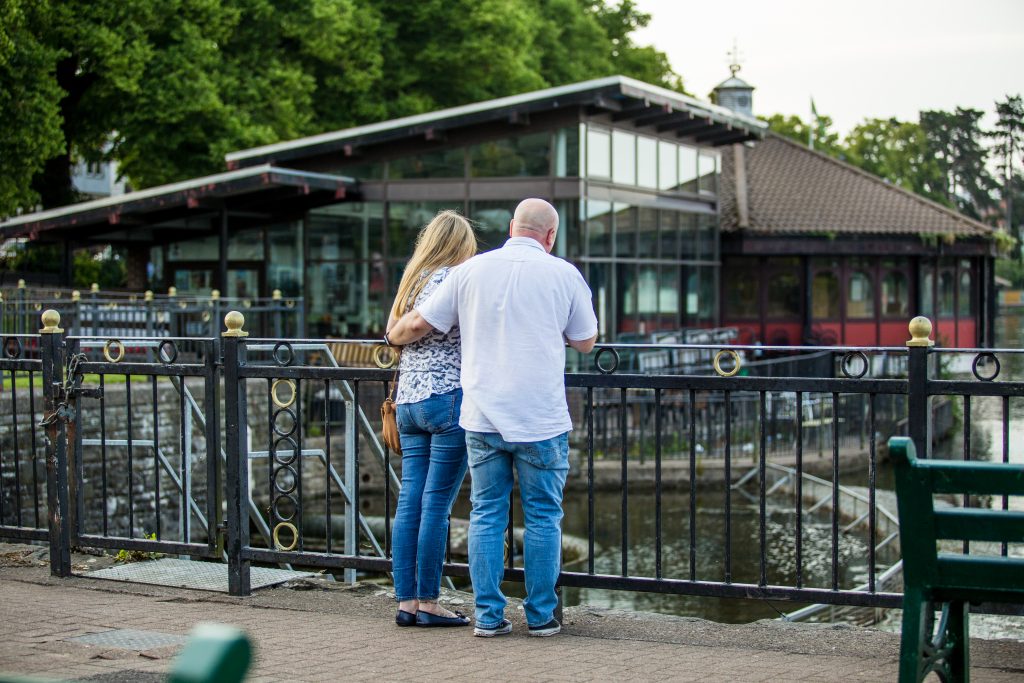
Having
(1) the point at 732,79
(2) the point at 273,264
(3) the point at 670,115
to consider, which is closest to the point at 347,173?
(2) the point at 273,264

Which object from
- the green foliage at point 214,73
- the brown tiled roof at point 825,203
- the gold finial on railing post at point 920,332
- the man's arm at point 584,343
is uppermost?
the green foliage at point 214,73

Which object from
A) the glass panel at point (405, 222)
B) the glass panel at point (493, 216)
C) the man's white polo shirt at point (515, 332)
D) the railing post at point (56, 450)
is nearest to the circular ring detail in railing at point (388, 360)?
the man's white polo shirt at point (515, 332)

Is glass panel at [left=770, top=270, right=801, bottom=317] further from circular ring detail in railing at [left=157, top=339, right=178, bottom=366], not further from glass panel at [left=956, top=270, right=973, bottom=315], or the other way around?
circular ring detail in railing at [left=157, top=339, right=178, bottom=366]

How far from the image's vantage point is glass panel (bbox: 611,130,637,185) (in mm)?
23234

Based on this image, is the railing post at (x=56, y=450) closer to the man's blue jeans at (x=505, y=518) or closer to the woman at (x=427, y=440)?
the woman at (x=427, y=440)

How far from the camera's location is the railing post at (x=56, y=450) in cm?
668

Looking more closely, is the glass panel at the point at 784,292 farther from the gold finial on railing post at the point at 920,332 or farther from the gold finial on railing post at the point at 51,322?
the gold finial on railing post at the point at 920,332

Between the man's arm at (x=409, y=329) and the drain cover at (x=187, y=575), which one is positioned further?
the drain cover at (x=187, y=575)

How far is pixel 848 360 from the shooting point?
5113 millimetres

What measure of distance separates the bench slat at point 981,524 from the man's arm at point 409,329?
257 cm

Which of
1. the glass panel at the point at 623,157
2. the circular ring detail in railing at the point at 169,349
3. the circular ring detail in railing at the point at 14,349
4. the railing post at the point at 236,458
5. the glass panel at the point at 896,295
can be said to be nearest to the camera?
the railing post at the point at 236,458

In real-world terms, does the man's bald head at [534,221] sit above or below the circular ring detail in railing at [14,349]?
above

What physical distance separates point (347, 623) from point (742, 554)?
10352 mm

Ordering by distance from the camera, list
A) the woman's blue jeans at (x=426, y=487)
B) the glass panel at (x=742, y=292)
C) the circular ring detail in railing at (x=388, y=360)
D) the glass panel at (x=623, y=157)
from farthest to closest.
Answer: the glass panel at (x=742, y=292), the glass panel at (x=623, y=157), the circular ring detail in railing at (x=388, y=360), the woman's blue jeans at (x=426, y=487)
